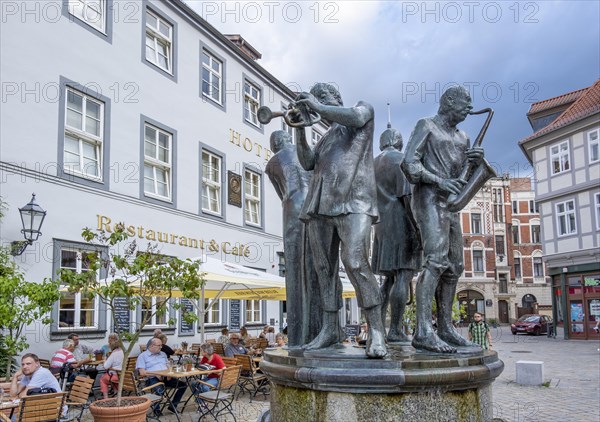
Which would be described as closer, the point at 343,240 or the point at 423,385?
the point at 423,385

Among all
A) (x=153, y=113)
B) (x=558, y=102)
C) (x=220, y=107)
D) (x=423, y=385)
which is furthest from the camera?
(x=558, y=102)

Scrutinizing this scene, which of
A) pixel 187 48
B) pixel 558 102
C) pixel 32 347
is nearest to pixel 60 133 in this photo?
pixel 32 347

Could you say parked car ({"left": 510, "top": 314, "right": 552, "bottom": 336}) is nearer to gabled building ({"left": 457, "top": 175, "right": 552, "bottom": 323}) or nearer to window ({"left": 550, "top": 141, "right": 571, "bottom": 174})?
window ({"left": 550, "top": 141, "right": 571, "bottom": 174})

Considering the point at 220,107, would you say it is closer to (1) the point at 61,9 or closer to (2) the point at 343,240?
(1) the point at 61,9

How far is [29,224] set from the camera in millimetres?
12203

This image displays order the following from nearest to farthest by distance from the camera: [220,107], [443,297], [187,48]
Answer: [443,297]
[187,48]
[220,107]

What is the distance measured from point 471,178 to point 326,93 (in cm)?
122

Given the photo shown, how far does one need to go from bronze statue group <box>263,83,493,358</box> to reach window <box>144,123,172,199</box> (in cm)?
1264

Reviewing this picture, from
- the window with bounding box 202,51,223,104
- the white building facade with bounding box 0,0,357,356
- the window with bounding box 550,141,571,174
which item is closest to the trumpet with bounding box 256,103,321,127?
the white building facade with bounding box 0,0,357,356

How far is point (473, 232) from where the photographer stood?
56.6 m

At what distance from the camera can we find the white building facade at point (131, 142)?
42.5 ft

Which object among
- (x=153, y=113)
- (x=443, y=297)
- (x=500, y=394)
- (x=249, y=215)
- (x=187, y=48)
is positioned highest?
(x=187, y=48)

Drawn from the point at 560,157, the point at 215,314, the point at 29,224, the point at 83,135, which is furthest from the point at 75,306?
the point at 560,157

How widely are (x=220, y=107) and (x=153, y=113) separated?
4.00m
